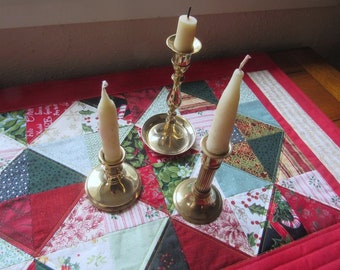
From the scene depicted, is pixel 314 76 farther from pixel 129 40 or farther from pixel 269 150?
pixel 129 40

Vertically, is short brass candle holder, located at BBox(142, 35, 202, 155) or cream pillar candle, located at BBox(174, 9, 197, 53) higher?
cream pillar candle, located at BBox(174, 9, 197, 53)

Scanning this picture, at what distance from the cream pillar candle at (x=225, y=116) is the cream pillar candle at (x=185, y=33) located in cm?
16

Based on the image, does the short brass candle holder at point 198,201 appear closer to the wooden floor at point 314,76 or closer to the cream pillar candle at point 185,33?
the cream pillar candle at point 185,33

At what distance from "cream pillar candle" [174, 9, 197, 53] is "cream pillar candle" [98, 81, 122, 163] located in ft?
0.57

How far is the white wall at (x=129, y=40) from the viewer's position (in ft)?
2.65

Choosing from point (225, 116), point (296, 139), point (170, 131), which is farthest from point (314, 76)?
point (225, 116)

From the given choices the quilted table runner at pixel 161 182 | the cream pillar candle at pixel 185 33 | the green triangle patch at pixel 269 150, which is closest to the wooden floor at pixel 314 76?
the quilted table runner at pixel 161 182

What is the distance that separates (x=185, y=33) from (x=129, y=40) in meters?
0.41

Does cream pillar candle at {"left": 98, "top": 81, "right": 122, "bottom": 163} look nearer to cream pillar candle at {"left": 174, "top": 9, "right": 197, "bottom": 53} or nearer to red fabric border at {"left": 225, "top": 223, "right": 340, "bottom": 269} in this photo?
cream pillar candle at {"left": 174, "top": 9, "right": 197, "bottom": 53}

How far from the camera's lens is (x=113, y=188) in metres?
0.60

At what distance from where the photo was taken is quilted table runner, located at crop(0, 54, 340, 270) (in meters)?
0.53

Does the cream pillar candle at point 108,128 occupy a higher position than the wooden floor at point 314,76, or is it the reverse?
the cream pillar candle at point 108,128

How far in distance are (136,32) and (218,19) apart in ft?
0.91

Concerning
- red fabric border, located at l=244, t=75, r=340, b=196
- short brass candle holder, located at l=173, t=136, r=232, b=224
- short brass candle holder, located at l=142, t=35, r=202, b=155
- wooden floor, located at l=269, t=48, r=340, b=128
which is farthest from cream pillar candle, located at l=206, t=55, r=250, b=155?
wooden floor, located at l=269, t=48, r=340, b=128
